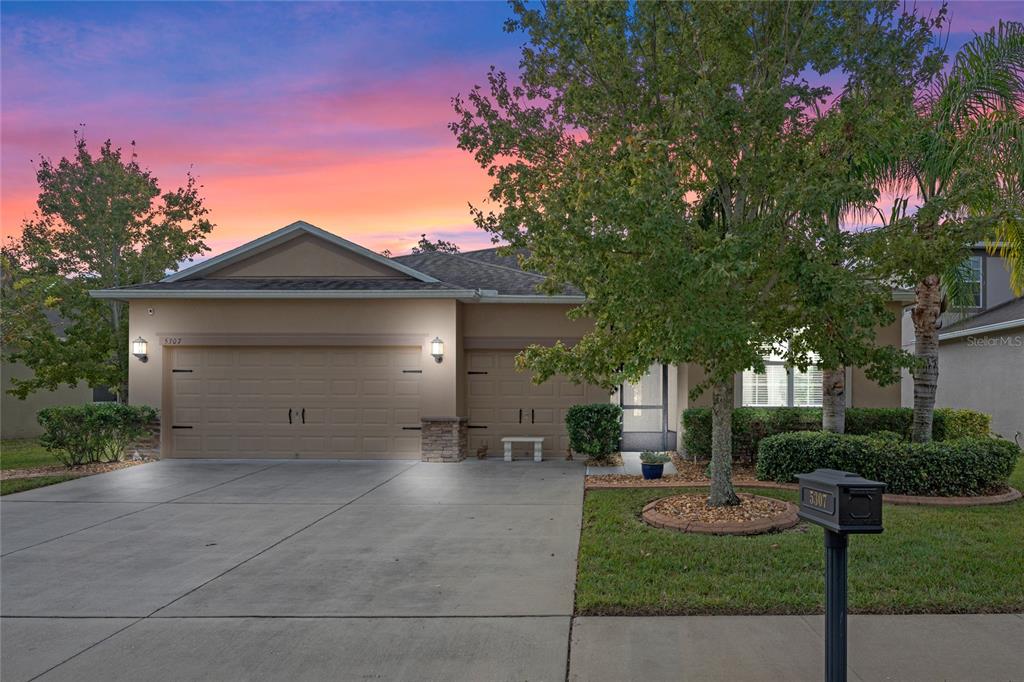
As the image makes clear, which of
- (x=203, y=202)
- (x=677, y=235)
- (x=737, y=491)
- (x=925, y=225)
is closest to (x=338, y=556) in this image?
(x=677, y=235)

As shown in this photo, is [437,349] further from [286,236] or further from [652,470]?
[652,470]

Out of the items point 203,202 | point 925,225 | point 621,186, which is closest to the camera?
point 621,186

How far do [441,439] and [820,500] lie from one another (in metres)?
10.9

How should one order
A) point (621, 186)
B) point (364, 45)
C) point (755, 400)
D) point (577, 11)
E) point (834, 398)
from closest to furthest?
point (621, 186) → point (577, 11) → point (834, 398) → point (364, 45) → point (755, 400)

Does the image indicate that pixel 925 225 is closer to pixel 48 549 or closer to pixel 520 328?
pixel 520 328

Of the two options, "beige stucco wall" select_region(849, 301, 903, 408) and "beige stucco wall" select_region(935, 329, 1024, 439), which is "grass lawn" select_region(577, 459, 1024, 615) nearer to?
"beige stucco wall" select_region(849, 301, 903, 408)

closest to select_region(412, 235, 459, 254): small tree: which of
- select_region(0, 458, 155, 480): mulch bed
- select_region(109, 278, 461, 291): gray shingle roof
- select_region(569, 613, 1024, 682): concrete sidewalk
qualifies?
select_region(109, 278, 461, 291): gray shingle roof

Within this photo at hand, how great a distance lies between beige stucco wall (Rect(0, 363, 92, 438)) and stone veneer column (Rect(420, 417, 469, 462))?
1225cm

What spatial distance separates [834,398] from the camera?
1129 cm

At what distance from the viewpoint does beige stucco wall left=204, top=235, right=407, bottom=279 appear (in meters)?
15.3

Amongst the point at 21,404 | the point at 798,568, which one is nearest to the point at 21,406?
the point at 21,404

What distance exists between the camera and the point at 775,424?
12.7 meters

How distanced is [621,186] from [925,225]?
4.24m

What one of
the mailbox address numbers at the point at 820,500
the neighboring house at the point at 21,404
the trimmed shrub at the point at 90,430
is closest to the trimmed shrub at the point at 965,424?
the mailbox address numbers at the point at 820,500
